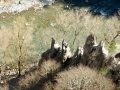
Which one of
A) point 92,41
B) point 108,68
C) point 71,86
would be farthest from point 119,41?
point 71,86

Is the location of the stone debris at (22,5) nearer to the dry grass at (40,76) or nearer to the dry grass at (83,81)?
the dry grass at (40,76)

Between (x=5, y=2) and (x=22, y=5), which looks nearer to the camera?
(x=5, y=2)

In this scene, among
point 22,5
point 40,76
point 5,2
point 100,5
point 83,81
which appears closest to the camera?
point 83,81

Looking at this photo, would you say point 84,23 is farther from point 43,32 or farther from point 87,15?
point 43,32

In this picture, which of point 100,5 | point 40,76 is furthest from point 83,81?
point 100,5

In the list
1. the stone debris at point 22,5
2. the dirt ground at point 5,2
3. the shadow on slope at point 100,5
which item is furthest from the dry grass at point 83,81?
the dirt ground at point 5,2

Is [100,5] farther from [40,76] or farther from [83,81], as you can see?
[83,81]

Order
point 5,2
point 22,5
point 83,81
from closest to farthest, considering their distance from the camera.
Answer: point 83,81 < point 5,2 < point 22,5
